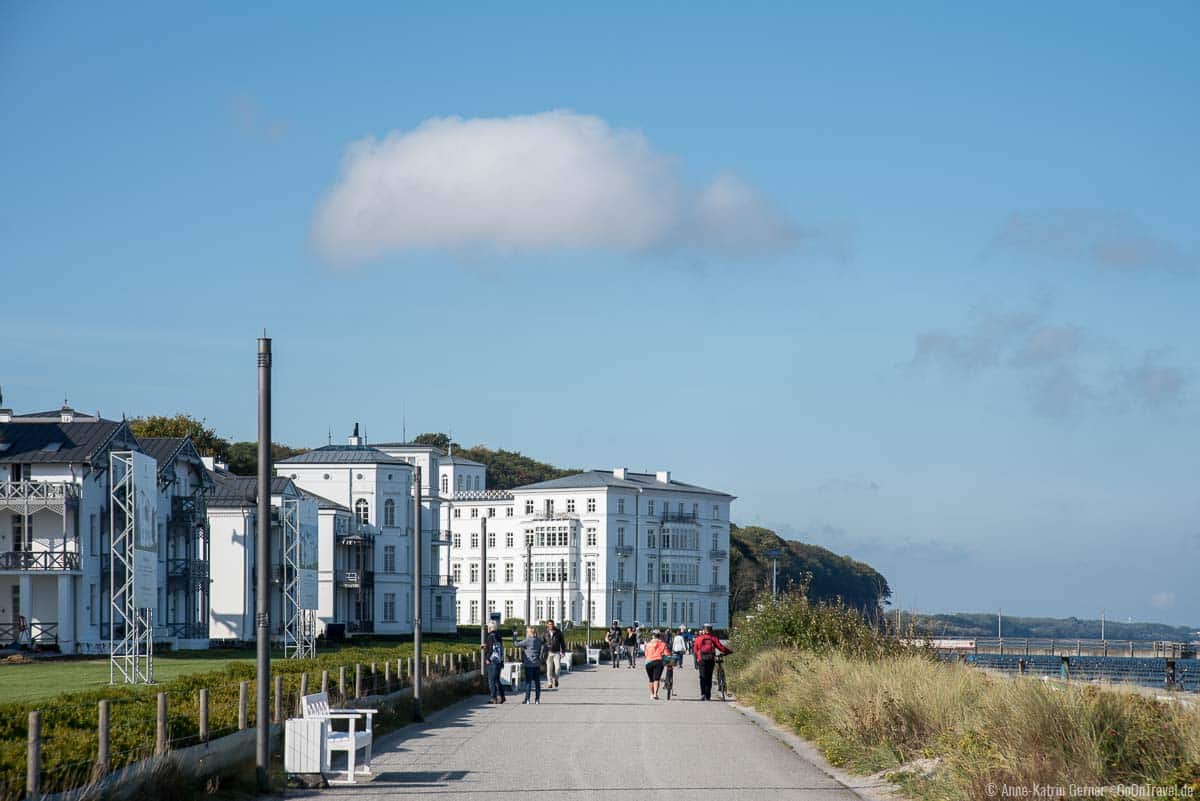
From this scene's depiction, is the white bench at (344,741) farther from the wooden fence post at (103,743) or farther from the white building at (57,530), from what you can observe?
the white building at (57,530)

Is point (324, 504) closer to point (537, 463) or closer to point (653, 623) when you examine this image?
point (653, 623)

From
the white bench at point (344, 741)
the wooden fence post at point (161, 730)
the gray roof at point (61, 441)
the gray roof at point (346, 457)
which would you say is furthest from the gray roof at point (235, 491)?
the wooden fence post at point (161, 730)

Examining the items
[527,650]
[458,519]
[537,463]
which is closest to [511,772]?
[527,650]

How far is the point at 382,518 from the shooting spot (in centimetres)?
9838

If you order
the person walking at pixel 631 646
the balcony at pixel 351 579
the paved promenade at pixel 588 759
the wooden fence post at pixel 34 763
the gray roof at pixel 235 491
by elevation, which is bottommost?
the person walking at pixel 631 646

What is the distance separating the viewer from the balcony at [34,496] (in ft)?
178

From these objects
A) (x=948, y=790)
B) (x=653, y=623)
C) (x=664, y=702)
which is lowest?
(x=653, y=623)

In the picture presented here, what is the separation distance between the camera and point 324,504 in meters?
90.9

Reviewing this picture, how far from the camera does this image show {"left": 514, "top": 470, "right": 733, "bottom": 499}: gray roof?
445 ft

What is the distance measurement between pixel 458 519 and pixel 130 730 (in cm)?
12730

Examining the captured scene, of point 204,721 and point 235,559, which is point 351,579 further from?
point 204,721

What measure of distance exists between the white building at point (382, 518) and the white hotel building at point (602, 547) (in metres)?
30.4

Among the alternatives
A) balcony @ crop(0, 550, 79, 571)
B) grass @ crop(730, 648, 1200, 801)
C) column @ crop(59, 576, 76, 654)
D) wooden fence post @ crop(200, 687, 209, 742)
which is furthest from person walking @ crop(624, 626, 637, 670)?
wooden fence post @ crop(200, 687, 209, 742)

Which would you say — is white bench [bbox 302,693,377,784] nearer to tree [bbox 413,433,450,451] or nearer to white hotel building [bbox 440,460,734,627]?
white hotel building [bbox 440,460,734,627]
